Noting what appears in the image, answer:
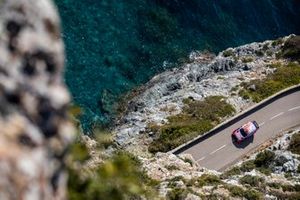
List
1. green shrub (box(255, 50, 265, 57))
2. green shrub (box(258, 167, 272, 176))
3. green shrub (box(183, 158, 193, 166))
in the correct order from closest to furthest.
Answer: green shrub (box(258, 167, 272, 176)) → green shrub (box(183, 158, 193, 166)) → green shrub (box(255, 50, 265, 57))

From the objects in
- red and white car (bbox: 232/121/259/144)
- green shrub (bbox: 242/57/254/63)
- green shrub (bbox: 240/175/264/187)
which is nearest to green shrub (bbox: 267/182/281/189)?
green shrub (bbox: 240/175/264/187)

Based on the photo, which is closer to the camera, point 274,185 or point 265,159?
point 274,185

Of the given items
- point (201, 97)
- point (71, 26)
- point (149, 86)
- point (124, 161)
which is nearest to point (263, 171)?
point (201, 97)

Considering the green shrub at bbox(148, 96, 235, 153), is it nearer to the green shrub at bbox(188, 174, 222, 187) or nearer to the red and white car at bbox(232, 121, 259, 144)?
the red and white car at bbox(232, 121, 259, 144)

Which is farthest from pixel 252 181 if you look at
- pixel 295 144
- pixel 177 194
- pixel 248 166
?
pixel 295 144

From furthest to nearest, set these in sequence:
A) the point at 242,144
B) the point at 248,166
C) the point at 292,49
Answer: the point at 292,49
the point at 242,144
the point at 248,166

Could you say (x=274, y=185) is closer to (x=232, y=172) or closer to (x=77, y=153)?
(x=232, y=172)
